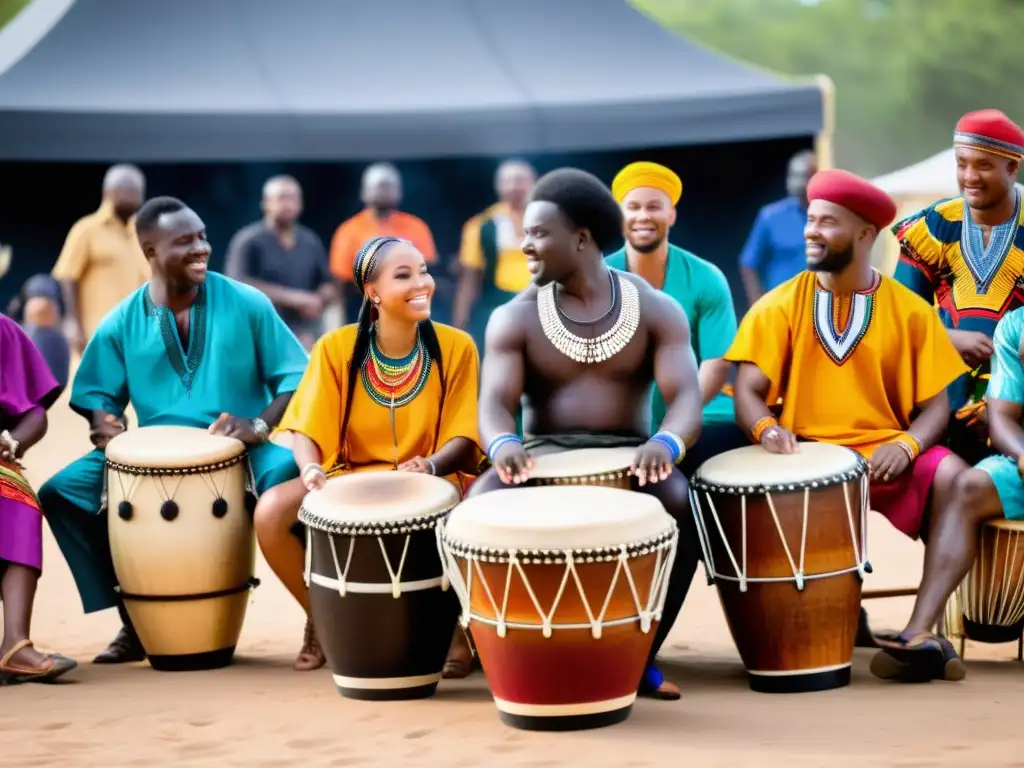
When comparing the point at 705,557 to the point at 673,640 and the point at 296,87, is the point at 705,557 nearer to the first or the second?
the point at 673,640

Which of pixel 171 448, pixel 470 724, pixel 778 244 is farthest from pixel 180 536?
pixel 778 244

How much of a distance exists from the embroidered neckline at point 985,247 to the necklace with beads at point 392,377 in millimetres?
1954

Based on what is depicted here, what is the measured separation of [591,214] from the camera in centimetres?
545

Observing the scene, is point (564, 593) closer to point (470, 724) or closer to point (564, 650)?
point (564, 650)

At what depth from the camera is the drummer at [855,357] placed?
5.68 metres

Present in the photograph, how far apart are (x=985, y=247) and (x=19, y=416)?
3.42 metres

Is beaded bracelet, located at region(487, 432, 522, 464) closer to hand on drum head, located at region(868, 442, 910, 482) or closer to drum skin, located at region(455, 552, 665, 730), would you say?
drum skin, located at region(455, 552, 665, 730)

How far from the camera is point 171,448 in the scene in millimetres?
5879

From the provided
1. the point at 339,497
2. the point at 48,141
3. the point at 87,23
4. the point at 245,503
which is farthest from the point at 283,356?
the point at 87,23

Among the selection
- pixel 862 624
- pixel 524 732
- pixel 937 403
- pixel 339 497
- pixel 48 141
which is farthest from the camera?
pixel 48 141

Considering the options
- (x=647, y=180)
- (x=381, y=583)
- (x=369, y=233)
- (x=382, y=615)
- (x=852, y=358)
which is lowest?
(x=369, y=233)

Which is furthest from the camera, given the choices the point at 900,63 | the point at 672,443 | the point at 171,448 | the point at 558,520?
the point at 900,63

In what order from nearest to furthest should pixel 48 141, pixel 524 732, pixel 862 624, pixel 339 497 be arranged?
pixel 524 732
pixel 339 497
pixel 862 624
pixel 48 141

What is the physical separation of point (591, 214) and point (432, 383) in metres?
0.81
